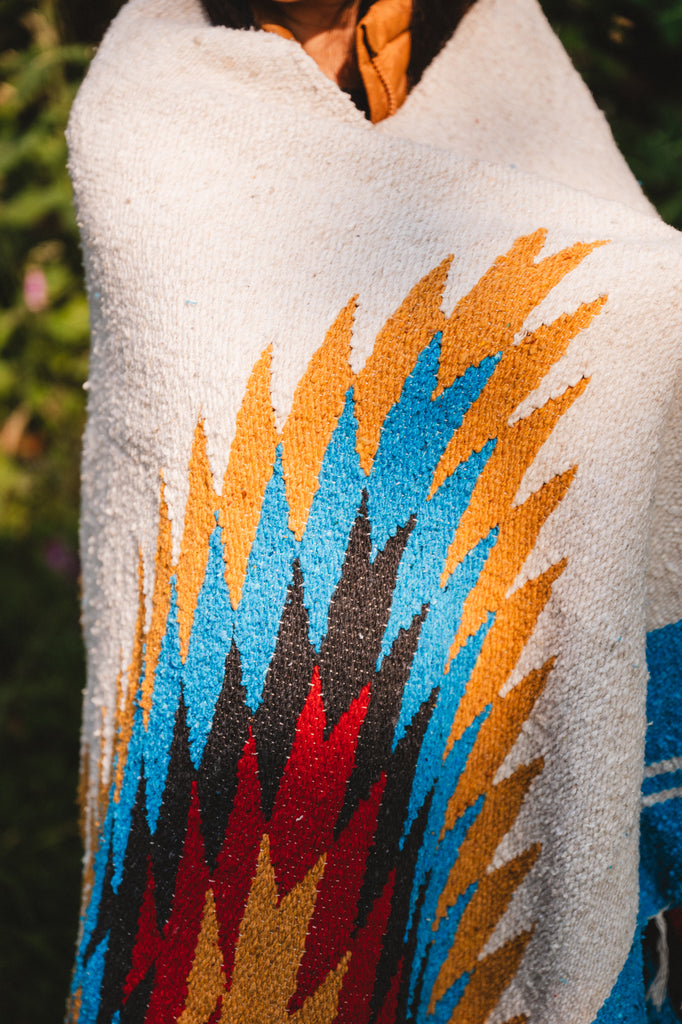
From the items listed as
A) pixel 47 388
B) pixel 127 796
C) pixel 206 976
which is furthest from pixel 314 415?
pixel 47 388

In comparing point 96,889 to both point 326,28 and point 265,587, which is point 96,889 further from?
point 326,28

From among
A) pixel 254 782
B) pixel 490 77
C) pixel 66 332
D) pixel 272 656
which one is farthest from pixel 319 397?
pixel 66 332

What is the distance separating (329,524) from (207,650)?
17cm

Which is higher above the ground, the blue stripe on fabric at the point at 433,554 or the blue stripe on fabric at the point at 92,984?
the blue stripe on fabric at the point at 433,554

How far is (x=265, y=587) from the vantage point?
67 centimetres

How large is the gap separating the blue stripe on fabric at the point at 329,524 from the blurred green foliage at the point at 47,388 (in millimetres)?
1088

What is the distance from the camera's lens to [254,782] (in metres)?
0.68

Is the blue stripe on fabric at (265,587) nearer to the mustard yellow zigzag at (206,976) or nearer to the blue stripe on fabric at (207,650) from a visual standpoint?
the blue stripe on fabric at (207,650)

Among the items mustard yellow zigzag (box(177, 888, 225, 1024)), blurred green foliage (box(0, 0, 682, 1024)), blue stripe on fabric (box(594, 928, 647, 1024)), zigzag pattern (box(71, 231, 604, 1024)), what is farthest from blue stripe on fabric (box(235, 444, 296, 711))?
blurred green foliage (box(0, 0, 682, 1024))

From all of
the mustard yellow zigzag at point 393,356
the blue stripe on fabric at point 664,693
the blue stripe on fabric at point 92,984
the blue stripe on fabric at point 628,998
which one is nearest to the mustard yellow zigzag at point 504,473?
the mustard yellow zigzag at point 393,356

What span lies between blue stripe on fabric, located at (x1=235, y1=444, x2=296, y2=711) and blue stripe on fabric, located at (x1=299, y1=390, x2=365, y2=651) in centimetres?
2

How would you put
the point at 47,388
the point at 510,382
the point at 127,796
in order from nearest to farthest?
the point at 510,382, the point at 127,796, the point at 47,388

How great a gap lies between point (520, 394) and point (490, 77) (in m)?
0.45

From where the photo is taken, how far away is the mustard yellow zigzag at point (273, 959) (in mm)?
683
